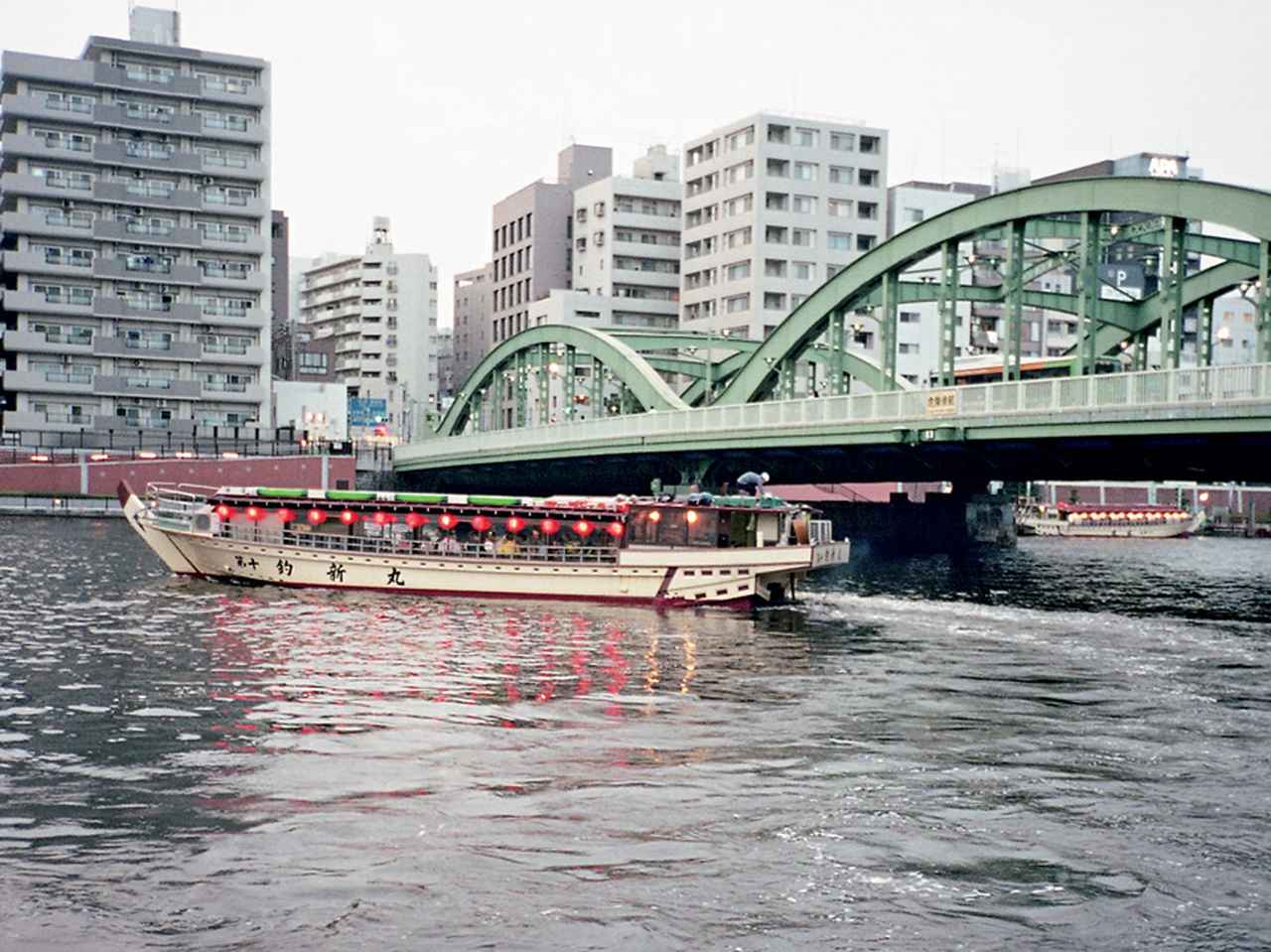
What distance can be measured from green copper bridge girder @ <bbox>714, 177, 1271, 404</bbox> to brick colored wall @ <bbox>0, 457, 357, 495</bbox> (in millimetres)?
45123

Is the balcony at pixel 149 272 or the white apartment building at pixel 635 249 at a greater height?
the white apartment building at pixel 635 249

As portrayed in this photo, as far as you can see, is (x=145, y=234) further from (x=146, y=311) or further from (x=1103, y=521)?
(x=1103, y=521)

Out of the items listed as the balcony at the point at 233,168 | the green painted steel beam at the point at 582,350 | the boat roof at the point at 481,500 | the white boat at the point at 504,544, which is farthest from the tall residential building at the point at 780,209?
the white boat at the point at 504,544

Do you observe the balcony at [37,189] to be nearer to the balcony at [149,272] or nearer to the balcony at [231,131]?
the balcony at [149,272]

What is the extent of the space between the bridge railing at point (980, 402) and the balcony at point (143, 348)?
5877 centimetres

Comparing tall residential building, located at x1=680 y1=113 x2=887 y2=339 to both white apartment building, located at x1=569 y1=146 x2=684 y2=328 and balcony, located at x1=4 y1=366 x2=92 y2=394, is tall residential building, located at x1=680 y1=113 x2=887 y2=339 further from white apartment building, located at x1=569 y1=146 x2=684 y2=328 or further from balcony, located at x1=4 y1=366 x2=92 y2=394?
balcony, located at x1=4 y1=366 x2=92 y2=394

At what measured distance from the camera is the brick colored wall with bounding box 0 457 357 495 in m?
112

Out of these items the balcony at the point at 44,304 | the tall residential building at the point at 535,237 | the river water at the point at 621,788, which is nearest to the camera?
the river water at the point at 621,788

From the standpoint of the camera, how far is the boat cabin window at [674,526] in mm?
53812

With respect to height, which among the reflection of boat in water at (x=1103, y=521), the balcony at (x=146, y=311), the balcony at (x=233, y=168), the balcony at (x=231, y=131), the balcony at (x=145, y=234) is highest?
the balcony at (x=231, y=131)

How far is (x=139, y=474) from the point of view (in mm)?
112688

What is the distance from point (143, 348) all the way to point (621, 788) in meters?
119

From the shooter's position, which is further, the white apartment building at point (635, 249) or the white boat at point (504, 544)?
the white apartment building at point (635, 249)

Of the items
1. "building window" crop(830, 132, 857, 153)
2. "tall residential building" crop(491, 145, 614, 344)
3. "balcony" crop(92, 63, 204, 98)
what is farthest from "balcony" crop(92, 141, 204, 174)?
"building window" crop(830, 132, 857, 153)
